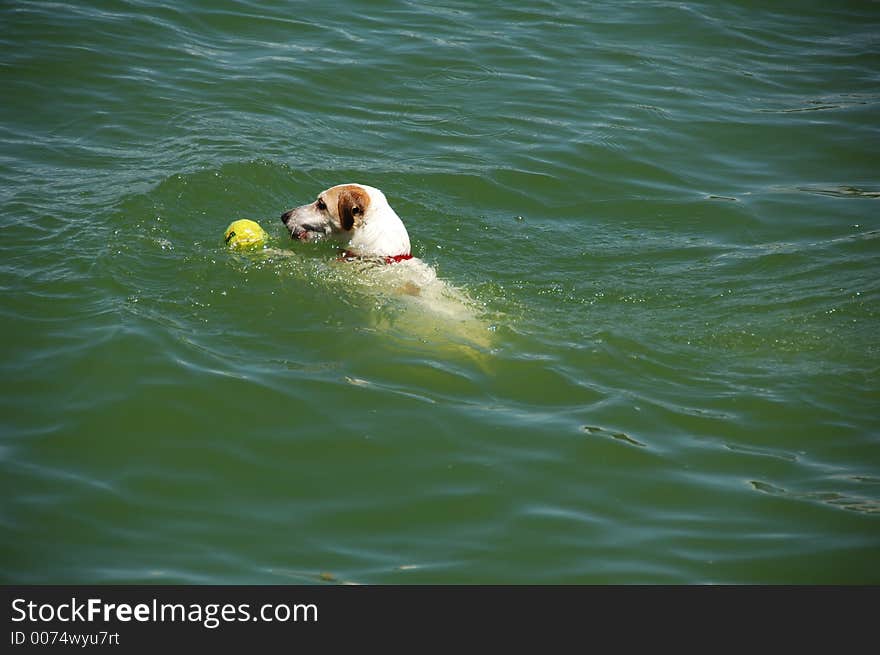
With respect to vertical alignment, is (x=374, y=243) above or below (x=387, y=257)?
above

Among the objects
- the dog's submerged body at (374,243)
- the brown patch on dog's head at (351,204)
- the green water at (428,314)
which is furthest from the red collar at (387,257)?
the brown patch on dog's head at (351,204)

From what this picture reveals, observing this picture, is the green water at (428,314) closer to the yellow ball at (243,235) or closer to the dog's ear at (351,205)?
the yellow ball at (243,235)

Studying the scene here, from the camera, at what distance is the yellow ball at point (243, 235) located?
30.6ft

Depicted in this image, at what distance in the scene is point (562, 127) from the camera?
13.2 meters

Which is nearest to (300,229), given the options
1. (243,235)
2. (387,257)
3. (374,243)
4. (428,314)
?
(243,235)

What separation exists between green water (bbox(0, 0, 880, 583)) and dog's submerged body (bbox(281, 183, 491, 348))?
0.60 ft

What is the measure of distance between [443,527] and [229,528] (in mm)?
1300

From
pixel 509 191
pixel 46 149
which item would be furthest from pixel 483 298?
pixel 46 149

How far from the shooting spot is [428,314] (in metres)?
8.75

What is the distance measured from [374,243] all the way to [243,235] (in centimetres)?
125

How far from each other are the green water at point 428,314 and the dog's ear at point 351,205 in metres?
0.48

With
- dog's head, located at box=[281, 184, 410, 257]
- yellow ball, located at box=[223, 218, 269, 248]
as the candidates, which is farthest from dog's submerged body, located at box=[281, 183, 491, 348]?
yellow ball, located at box=[223, 218, 269, 248]

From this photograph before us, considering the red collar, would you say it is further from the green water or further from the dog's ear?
the dog's ear

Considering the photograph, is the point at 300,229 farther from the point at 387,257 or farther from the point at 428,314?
the point at 428,314
